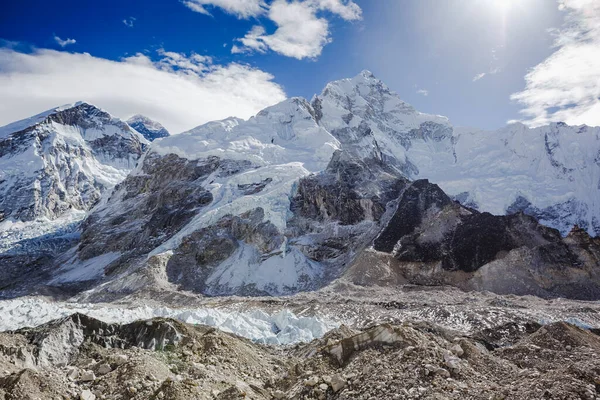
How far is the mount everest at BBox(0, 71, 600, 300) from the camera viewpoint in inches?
2200

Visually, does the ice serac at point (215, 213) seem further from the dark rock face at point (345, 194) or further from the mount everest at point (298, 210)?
the dark rock face at point (345, 194)

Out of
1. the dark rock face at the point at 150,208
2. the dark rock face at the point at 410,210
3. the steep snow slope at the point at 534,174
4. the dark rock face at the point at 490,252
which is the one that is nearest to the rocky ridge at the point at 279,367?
the dark rock face at the point at 490,252

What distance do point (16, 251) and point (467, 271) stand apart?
3461 inches

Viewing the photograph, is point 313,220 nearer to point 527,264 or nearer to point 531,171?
point 527,264

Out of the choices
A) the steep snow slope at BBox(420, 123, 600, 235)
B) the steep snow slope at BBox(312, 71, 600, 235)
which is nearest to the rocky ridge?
the steep snow slope at BBox(312, 71, 600, 235)

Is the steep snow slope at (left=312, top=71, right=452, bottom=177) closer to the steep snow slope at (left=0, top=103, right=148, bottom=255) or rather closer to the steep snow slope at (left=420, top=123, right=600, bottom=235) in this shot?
the steep snow slope at (left=420, top=123, right=600, bottom=235)

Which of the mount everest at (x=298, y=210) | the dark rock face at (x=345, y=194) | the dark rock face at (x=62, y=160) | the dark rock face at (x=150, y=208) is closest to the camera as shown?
the mount everest at (x=298, y=210)

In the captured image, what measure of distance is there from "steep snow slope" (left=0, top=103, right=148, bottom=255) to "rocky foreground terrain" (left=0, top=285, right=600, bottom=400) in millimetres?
97925

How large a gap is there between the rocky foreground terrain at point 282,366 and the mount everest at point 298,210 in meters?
A: 36.8

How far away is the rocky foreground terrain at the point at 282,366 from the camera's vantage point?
9375 millimetres

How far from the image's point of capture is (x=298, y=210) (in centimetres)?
7225

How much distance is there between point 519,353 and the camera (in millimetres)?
15195

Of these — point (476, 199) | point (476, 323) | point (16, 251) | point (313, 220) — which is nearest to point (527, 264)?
point (476, 323)

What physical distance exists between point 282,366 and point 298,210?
5540cm
